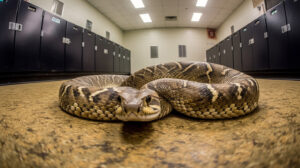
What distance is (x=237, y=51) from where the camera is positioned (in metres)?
5.11

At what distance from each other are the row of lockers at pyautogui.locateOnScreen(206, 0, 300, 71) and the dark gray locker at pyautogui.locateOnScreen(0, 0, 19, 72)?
637 centimetres

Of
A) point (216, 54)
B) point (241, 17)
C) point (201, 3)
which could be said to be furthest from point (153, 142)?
point (241, 17)

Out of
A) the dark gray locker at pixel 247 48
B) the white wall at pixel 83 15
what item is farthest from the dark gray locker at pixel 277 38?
the white wall at pixel 83 15

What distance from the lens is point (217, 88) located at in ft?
3.15

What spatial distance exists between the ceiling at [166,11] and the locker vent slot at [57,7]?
208 cm

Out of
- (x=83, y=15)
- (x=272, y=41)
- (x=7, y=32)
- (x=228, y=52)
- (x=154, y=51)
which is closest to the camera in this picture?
(x=7, y=32)

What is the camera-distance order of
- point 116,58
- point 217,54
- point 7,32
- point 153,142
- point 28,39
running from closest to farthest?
point 153,142, point 7,32, point 28,39, point 217,54, point 116,58

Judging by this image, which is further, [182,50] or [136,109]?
[182,50]

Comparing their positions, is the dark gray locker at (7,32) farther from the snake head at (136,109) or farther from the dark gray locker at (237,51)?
the dark gray locker at (237,51)

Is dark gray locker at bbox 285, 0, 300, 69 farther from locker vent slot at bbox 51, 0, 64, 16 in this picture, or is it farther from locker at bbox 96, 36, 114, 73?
locker vent slot at bbox 51, 0, 64, 16

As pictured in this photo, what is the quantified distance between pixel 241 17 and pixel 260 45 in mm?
4405

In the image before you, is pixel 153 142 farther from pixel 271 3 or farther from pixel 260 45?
pixel 271 3

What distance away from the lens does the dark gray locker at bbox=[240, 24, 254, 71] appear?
4.36 m

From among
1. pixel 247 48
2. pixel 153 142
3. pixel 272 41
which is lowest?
pixel 153 142
